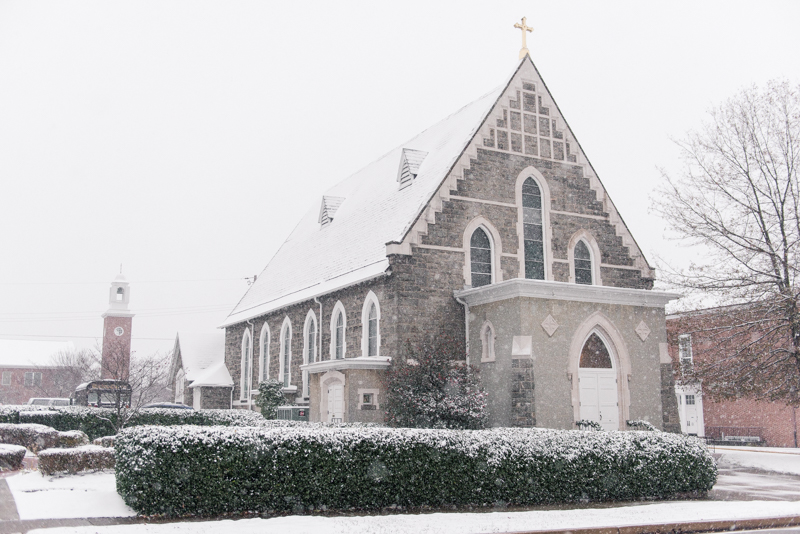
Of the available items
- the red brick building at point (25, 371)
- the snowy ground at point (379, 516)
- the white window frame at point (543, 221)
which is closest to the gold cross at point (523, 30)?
the white window frame at point (543, 221)

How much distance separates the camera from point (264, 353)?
35719 millimetres

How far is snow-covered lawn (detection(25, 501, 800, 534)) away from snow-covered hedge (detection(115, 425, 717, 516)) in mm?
707

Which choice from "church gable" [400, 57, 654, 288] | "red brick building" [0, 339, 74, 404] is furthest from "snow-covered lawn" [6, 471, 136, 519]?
"red brick building" [0, 339, 74, 404]

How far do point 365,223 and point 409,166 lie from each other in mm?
2977

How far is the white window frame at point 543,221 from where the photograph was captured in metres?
26.6

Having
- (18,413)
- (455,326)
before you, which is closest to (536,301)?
(455,326)

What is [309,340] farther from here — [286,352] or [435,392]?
[435,392]

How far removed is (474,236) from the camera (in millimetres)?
26047

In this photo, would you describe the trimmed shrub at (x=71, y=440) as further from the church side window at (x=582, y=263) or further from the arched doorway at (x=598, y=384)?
the church side window at (x=582, y=263)

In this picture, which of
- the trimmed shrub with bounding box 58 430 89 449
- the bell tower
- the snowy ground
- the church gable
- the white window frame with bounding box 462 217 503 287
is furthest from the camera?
the bell tower

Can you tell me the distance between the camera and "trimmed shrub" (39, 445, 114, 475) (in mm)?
15992

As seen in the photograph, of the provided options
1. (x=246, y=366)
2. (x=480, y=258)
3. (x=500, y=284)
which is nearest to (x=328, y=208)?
(x=246, y=366)

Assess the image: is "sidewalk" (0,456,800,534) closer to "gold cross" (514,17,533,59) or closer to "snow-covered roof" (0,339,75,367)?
"gold cross" (514,17,533,59)

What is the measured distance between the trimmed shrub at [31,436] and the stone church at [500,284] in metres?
7.89
